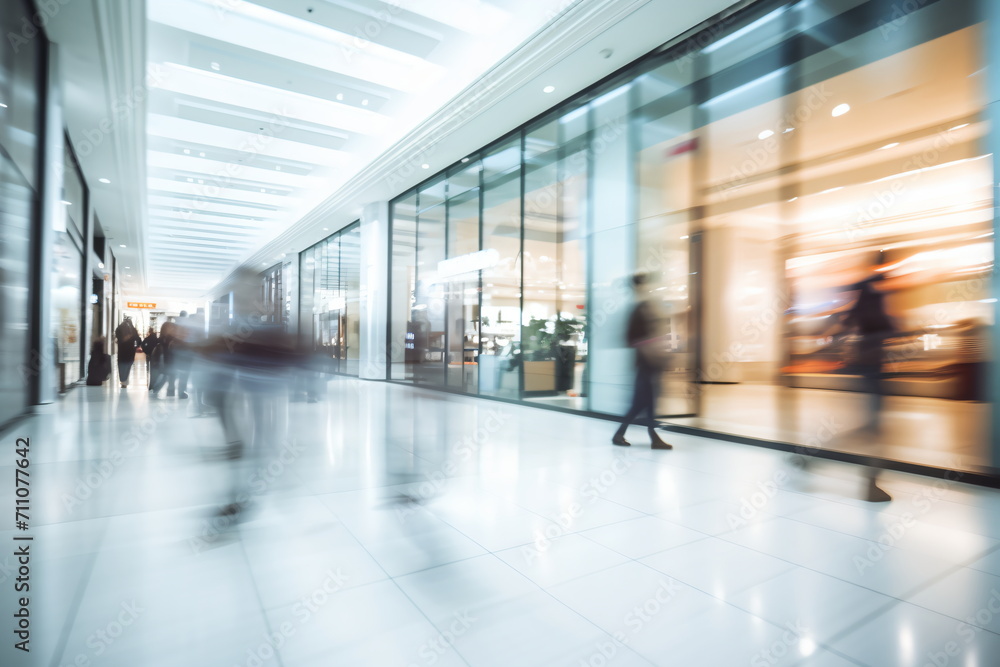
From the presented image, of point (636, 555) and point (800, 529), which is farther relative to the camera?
point (800, 529)

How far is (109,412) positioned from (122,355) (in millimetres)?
4230

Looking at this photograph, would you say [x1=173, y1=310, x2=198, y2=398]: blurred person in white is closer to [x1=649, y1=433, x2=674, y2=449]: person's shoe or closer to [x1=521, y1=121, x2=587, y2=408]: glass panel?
[x1=521, y1=121, x2=587, y2=408]: glass panel

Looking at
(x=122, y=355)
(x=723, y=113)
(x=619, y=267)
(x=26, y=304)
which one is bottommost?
(x=122, y=355)

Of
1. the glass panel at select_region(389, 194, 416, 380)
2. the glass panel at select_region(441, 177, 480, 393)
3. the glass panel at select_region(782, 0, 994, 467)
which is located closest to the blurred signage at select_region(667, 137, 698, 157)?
the glass panel at select_region(782, 0, 994, 467)

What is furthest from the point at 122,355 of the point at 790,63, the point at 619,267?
the point at 790,63

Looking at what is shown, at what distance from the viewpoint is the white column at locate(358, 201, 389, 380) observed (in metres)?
→ 12.6

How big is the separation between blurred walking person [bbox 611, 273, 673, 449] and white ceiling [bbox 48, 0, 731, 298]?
3.01 meters

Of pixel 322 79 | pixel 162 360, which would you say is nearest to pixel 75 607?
pixel 322 79

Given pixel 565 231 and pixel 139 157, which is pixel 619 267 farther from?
pixel 139 157

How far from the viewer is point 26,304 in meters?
5.83

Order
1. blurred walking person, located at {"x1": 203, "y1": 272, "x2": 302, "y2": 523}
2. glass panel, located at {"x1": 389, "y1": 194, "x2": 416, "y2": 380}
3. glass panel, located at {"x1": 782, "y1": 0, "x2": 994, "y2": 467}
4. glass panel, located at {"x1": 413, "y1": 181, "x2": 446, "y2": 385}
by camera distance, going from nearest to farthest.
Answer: blurred walking person, located at {"x1": 203, "y1": 272, "x2": 302, "y2": 523} → glass panel, located at {"x1": 782, "y1": 0, "x2": 994, "y2": 467} → glass panel, located at {"x1": 413, "y1": 181, "x2": 446, "y2": 385} → glass panel, located at {"x1": 389, "y1": 194, "x2": 416, "y2": 380}

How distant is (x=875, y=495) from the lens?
3.26 m

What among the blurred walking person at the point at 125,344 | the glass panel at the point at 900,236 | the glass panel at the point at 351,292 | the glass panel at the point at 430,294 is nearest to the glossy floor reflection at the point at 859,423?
the glass panel at the point at 900,236

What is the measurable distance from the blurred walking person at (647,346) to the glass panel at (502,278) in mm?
3801
